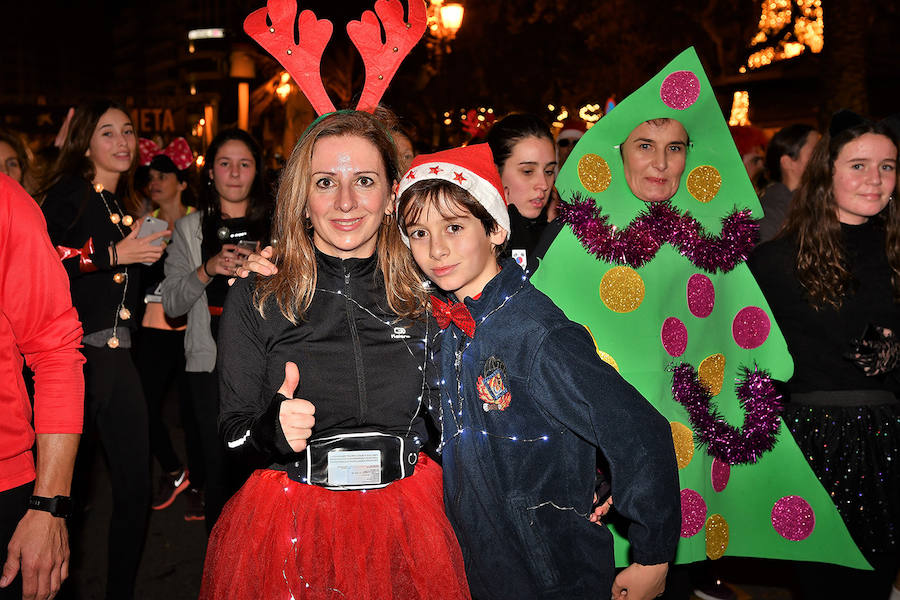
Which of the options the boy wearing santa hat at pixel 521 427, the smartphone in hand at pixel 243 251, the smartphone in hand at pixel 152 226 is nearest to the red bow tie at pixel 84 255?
the smartphone in hand at pixel 152 226

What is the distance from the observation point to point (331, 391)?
2670 mm

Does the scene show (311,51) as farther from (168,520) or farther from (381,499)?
(168,520)

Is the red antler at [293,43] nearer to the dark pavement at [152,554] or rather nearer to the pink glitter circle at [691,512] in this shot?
the pink glitter circle at [691,512]

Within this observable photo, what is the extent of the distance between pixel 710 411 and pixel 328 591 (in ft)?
6.79

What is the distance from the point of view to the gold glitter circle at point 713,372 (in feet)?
12.1

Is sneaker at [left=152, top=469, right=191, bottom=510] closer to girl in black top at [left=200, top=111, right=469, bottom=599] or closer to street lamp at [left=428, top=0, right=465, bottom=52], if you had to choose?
girl in black top at [left=200, top=111, right=469, bottom=599]

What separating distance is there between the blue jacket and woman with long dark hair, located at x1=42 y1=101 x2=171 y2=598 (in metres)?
2.40

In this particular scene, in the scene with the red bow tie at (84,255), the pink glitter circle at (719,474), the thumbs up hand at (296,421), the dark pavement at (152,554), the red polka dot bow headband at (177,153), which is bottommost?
the dark pavement at (152,554)

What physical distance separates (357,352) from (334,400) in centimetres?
19

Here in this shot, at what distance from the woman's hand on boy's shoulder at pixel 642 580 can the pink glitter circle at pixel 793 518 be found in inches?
62.9

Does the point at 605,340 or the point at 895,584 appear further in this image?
the point at 895,584

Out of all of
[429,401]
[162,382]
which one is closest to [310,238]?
[429,401]

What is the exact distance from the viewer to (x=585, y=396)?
7.59 feet

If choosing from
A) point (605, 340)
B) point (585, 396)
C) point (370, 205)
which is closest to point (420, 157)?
point (370, 205)
